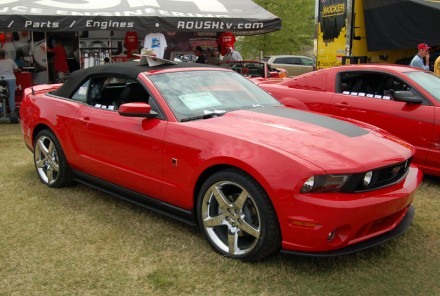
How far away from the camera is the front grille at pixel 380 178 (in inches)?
123

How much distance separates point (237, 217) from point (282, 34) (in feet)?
96.9

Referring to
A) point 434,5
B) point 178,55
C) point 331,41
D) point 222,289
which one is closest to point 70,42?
point 178,55

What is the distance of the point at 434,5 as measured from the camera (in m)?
10.6

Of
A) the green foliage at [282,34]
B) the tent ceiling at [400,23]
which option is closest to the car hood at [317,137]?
the tent ceiling at [400,23]

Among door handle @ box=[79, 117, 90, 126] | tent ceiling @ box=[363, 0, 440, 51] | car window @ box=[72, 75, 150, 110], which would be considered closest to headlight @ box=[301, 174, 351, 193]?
car window @ box=[72, 75, 150, 110]

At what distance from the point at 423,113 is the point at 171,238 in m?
3.40

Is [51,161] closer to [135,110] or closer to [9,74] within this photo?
[135,110]

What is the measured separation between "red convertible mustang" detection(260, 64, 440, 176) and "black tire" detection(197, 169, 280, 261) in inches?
119

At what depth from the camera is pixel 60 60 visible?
14.0 metres

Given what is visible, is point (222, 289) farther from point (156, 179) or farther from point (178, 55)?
point (178, 55)

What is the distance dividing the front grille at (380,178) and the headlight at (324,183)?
40 millimetres

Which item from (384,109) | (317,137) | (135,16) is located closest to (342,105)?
(384,109)

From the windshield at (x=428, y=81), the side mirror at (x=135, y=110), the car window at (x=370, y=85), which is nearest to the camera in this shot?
the side mirror at (x=135, y=110)

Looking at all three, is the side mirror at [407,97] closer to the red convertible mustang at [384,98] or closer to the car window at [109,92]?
the red convertible mustang at [384,98]
